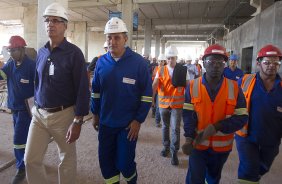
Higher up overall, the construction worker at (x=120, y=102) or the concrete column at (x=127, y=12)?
the concrete column at (x=127, y=12)

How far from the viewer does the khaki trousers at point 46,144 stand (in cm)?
283

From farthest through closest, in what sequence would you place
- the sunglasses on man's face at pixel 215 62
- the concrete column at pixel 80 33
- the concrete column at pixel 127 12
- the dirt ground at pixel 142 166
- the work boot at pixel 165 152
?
the concrete column at pixel 80 33
the concrete column at pixel 127 12
the work boot at pixel 165 152
the dirt ground at pixel 142 166
the sunglasses on man's face at pixel 215 62

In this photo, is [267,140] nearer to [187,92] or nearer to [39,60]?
[187,92]

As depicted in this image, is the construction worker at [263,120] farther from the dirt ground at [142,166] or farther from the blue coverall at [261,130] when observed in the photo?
the dirt ground at [142,166]

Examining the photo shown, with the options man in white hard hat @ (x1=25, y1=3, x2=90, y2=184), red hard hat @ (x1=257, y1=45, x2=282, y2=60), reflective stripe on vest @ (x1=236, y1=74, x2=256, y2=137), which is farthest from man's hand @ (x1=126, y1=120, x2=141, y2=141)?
red hard hat @ (x1=257, y1=45, x2=282, y2=60)

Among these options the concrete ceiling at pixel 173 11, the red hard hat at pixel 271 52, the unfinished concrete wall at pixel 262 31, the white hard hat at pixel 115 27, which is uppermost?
the concrete ceiling at pixel 173 11

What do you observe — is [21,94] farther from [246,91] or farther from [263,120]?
[263,120]

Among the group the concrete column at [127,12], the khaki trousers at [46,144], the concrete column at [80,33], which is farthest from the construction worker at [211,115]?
the concrete column at [80,33]

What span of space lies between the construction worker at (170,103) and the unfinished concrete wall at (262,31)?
18.4 ft

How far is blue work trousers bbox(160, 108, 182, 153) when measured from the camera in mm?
4695

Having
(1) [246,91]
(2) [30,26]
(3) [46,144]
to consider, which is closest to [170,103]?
(1) [246,91]

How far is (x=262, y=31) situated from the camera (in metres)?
11.4

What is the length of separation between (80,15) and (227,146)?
21.1m

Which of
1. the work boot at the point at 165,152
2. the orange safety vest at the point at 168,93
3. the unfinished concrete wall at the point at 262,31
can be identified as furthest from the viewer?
the unfinished concrete wall at the point at 262,31
